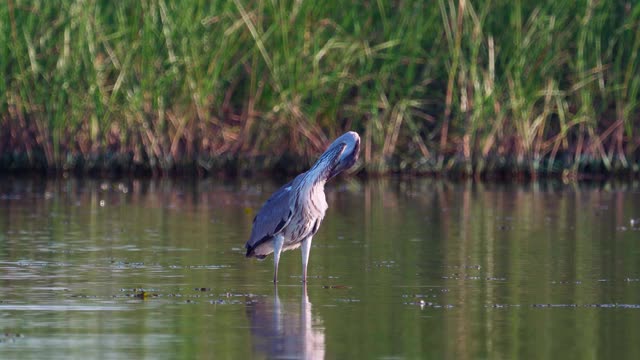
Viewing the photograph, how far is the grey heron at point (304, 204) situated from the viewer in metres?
11.8

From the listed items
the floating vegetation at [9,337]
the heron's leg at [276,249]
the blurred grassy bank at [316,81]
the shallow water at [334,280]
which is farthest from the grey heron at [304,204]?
the blurred grassy bank at [316,81]

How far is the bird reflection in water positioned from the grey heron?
2.49 feet

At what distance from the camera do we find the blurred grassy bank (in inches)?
902

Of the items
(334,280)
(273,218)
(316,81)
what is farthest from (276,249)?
(316,81)

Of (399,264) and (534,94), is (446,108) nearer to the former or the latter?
(534,94)

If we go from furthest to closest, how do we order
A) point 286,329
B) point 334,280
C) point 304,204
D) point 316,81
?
1. point 316,81
2. point 334,280
3. point 304,204
4. point 286,329

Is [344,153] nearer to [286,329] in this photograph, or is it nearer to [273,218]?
[273,218]

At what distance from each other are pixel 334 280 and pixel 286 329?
274 cm

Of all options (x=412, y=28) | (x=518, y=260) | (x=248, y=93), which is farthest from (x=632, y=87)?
(x=518, y=260)

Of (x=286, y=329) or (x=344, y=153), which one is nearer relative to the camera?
(x=286, y=329)

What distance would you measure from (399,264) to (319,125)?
34.2ft

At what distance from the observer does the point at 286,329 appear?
9.58 m

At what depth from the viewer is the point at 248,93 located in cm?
2383

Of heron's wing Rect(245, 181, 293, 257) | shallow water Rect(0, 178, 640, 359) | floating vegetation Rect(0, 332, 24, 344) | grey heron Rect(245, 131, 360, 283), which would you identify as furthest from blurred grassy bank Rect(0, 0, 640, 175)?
floating vegetation Rect(0, 332, 24, 344)
